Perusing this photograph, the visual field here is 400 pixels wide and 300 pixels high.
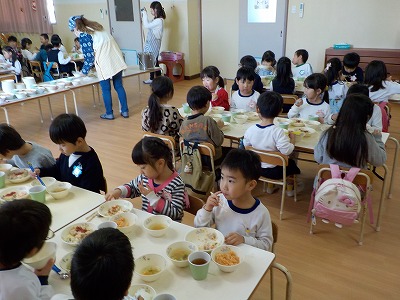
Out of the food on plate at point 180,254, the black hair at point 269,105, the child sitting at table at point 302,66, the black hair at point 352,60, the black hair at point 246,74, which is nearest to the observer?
the food on plate at point 180,254

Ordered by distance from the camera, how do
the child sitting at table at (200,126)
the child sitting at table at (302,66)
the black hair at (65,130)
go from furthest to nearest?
the child sitting at table at (302,66) → the child sitting at table at (200,126) → the black hair at (65,130)

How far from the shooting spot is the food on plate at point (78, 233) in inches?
58.0

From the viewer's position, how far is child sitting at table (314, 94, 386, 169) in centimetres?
229

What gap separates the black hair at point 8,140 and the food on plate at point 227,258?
5.10 feet

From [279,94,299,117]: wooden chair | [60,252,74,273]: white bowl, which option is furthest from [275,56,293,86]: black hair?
[60,252,74,273]: white bowl

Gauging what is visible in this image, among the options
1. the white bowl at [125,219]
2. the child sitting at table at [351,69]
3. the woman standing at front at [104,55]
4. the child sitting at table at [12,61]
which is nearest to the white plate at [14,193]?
the white bowl at [125,219]

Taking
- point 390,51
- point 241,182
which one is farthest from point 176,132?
point 390,51

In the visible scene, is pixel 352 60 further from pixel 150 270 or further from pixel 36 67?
pixel 36 67

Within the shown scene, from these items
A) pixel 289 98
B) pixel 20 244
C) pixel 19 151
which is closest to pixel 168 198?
pixel 20 244

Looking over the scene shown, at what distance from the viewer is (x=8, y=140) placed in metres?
2.18

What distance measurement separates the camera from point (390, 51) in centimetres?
596

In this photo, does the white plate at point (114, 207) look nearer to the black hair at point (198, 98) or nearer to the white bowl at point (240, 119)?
the black hair at point (198, 98)

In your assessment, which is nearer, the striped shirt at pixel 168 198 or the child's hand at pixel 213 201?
the child's hand at pixel 213 201

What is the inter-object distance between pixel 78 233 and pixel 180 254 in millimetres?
465
